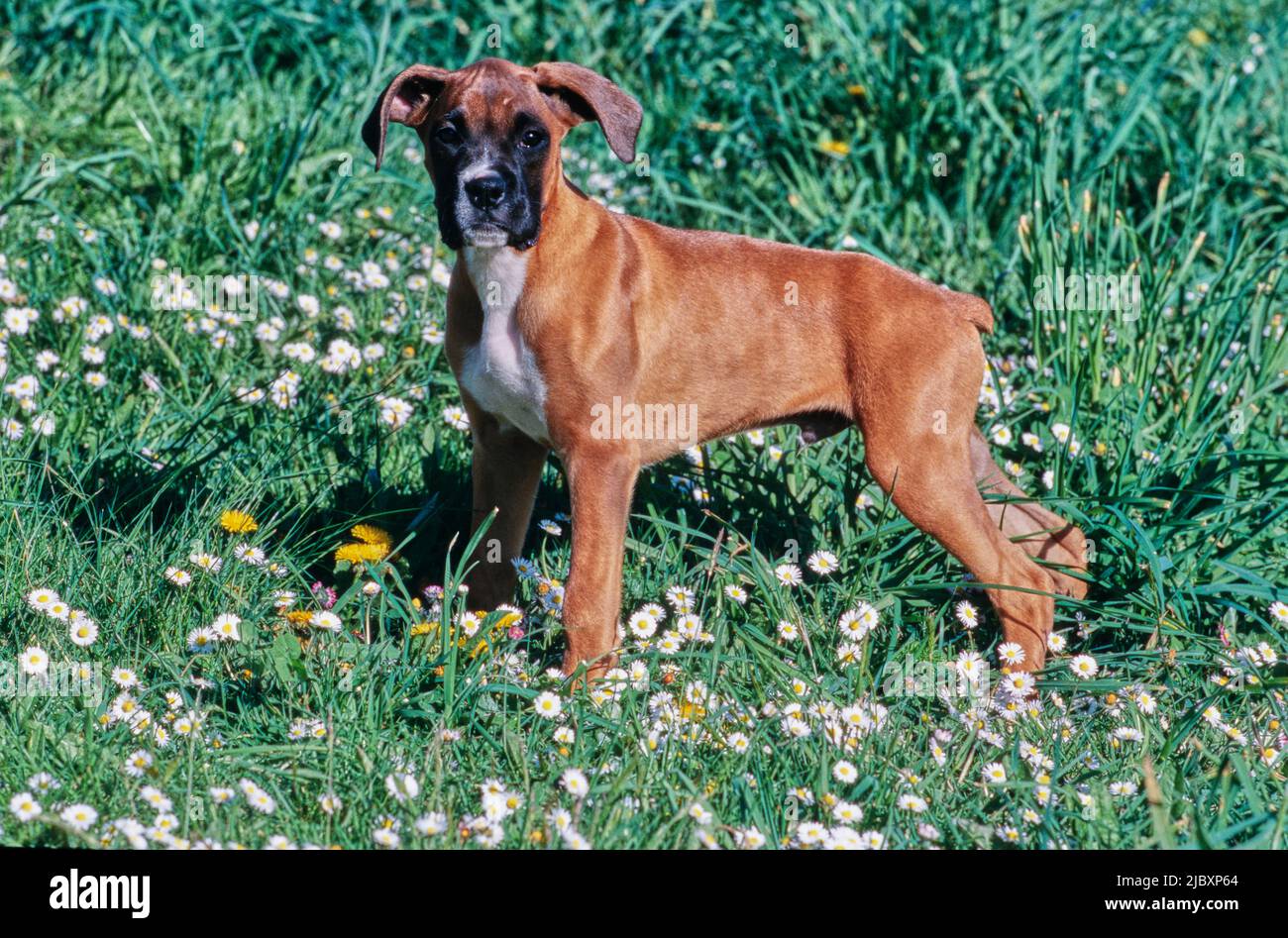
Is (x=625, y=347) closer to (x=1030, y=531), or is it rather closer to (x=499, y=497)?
(x=499, y=497)

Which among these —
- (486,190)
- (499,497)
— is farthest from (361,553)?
(486,190)

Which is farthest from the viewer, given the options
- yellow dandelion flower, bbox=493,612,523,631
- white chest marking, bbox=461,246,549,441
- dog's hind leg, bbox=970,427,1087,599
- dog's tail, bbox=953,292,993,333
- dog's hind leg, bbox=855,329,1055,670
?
dog's hind leg, bbox=970,427,1087,599

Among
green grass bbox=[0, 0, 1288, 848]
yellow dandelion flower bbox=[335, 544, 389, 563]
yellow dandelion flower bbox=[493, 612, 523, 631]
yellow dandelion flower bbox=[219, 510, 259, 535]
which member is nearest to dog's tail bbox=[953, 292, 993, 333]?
green grass bbox=[0, 0, 1288, 848]

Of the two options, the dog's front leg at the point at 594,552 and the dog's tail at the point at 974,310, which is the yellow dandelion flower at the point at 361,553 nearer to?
the dog's front leg at the point at 594,552

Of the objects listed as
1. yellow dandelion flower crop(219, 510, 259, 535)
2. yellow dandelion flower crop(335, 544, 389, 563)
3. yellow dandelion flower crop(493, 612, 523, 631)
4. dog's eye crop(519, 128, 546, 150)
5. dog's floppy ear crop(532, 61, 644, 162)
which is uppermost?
dog's floppy ear crop(532, 61, 644, 162)

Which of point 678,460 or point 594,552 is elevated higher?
point 678,460

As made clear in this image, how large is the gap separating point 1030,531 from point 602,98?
1981 millimetres

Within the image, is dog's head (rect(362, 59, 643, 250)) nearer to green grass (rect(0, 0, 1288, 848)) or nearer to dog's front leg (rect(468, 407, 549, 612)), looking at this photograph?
dog's front leg (rect(468, 407, 549, 612))

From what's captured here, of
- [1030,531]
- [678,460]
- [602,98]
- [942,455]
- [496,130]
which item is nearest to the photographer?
[496,130]

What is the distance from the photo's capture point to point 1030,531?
4.60 m

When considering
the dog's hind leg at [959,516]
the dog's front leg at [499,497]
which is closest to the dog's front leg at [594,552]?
the dog's front leg at [499,497]

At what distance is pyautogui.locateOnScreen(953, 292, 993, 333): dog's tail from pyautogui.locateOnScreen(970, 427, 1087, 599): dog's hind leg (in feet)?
1.16

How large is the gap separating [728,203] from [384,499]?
2679mm

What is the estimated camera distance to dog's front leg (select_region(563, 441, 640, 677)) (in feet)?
12.6
